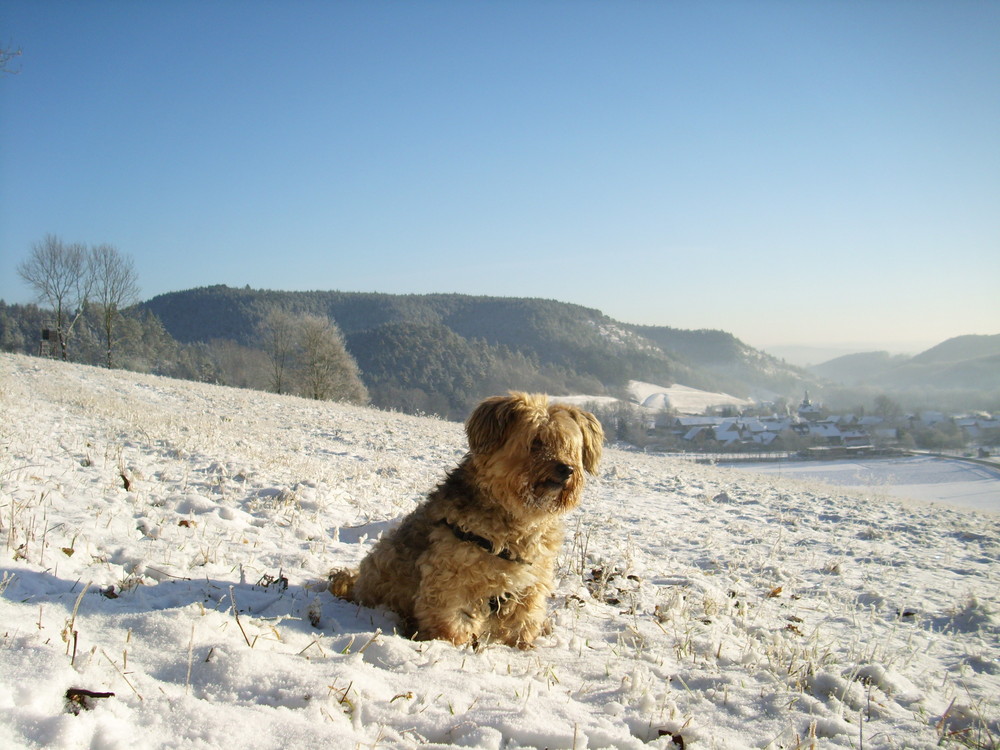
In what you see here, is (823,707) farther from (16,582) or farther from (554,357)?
(554,357)

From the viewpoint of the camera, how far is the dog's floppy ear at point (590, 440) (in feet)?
17.1

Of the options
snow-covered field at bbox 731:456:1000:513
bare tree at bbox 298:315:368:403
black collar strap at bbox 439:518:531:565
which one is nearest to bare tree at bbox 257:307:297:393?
bare tree at bbox 298:315:368:403

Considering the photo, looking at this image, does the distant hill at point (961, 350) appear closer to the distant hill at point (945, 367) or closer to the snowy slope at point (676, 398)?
the distant hill at point (945, 367)

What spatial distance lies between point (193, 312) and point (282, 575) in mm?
149409

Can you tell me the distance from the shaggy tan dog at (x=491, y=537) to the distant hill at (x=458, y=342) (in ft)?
203

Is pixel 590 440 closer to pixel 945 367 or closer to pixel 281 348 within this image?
pixel 281 348

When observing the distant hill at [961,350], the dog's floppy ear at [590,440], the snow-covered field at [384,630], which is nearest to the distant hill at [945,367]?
the distant hill at [961,350]

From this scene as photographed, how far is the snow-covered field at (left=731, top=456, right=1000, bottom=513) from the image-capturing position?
40466 millimetres

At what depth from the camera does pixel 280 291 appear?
15188 centimetres

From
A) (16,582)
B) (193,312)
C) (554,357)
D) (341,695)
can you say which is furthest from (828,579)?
(193,312)

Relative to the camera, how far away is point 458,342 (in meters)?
103

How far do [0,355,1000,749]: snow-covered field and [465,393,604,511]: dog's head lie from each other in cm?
80

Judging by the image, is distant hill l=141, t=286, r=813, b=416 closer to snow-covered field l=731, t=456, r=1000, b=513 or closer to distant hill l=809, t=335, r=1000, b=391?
snow-covered field l=731, t=456, r=1000, b=513

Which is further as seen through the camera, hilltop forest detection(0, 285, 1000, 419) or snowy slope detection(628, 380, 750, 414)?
snowy slope detection(628, 380, 750, 414)
